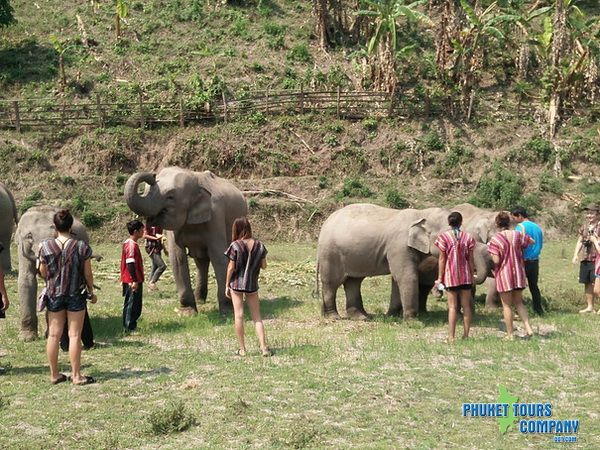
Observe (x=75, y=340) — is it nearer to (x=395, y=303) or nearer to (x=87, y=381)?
(x=87, y=381)

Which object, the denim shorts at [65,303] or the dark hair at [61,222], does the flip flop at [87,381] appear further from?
the dark hair at [61,222]

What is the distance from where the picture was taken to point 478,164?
35.0 meters

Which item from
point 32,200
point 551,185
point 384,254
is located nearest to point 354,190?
point 551,185

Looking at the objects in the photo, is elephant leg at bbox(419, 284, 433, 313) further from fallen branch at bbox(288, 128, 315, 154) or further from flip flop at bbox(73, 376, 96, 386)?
fallen branch at bbox(288, 128, 315, 154)

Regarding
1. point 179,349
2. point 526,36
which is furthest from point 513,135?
point 179,349

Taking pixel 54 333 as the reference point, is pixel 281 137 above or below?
above

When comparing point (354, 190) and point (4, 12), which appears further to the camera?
point (4, 12)

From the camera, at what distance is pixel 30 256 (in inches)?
508

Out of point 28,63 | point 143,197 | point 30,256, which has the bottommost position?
point 30,256

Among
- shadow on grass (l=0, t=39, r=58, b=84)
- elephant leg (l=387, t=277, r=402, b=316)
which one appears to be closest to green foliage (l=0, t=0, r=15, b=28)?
shadow on grass (l=0, t=39, r=58, b=84)

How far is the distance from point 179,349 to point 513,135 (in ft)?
88.8

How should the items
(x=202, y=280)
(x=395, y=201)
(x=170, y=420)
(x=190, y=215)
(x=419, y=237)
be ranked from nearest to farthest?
(x=170, y=420) < (x=419, y=237) < (x=190, y=215) < (x=202, y=280) < (x=395, y=201)

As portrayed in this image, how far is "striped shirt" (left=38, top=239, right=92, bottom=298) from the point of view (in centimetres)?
1012

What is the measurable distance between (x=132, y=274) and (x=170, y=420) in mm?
5198
